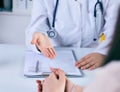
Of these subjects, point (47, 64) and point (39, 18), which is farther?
point (39, 18)

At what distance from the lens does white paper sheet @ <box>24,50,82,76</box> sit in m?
0.85

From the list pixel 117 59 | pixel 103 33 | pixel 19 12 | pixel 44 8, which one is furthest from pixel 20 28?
pixel 117 59

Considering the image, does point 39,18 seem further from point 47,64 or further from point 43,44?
point 47,64

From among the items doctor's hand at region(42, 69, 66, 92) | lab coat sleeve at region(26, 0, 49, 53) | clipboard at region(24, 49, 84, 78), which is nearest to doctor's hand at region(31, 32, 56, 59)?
clipboard at region(24, 49, 84, 78)

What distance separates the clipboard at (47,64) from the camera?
0.84m

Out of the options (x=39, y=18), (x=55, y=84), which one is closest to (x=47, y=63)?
(x=55, y=84)

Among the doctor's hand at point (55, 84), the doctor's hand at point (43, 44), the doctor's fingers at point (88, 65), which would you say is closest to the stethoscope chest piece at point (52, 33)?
the doctor's hand at point (43, 44)

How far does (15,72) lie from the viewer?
2.84ft

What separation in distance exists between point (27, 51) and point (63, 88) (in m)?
0.47

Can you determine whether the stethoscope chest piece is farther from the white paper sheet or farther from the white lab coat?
the white paper sheet

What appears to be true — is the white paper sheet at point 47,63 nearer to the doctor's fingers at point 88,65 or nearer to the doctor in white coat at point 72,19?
the doctor's fingers at point 88,65

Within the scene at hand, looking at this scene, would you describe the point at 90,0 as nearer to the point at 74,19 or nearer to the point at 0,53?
the point at 74,19

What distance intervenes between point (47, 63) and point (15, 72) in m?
0.14

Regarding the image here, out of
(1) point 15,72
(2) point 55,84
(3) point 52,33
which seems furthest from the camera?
(3) point 52,33
